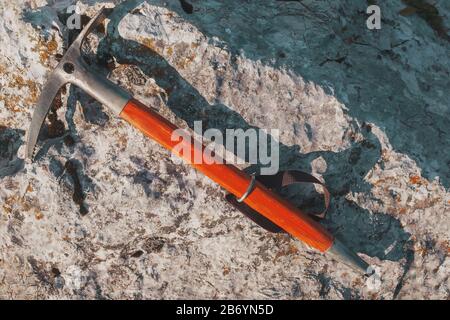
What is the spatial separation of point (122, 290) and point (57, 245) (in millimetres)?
932

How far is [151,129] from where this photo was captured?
459 centimetres

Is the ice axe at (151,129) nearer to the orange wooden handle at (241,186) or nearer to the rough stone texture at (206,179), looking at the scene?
the orange wooden handle at (241,186)

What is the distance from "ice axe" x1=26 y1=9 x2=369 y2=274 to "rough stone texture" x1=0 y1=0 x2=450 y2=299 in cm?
34

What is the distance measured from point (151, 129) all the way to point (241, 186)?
108 cm

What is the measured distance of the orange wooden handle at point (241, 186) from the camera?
4582 mm

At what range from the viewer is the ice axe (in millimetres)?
4574

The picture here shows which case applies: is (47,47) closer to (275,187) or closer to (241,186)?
(241,186)

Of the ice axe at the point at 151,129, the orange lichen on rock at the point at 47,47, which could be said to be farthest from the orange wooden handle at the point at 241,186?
the orange lichen on rock at the point at 47,47

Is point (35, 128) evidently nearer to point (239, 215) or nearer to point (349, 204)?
point (239, 215)

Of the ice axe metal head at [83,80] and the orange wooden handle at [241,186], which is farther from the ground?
the ice axe metal head at [83,80]

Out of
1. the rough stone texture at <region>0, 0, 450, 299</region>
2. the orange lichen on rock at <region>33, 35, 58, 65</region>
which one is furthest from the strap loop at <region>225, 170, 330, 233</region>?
the orange lichen on rock at <region>33, 35, 58, 65</region>

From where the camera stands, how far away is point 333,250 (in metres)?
4.98

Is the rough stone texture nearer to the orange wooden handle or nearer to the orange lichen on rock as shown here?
the orange lichen on rock

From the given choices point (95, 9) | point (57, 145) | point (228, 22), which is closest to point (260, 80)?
point (228, 22)
